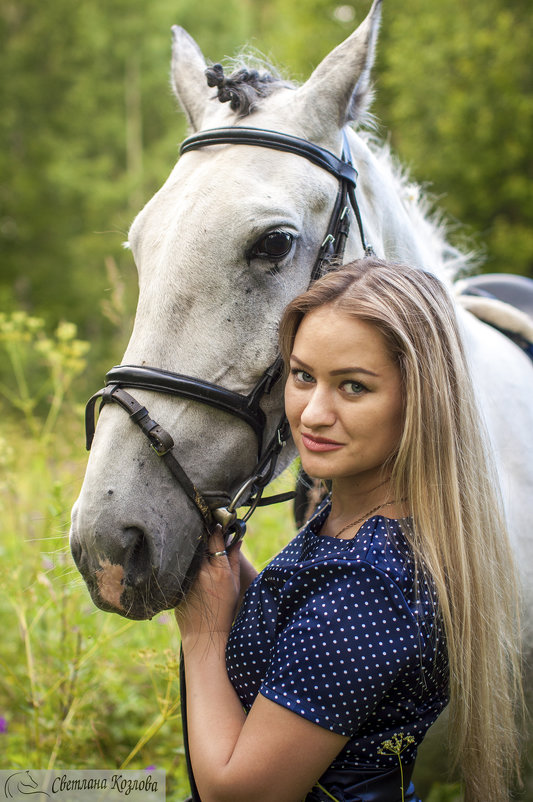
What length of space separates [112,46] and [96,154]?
2.69 meters

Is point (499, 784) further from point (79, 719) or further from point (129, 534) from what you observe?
point (79, 719)

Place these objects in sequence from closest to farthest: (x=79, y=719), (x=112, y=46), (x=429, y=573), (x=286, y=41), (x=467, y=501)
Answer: (x=429, y=573)
(x=467, y=501)
(x=79, y=719)
(x=286, y=41)
(x=112, y=46)

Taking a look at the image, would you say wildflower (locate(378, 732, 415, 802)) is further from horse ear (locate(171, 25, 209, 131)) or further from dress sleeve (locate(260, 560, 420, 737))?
horse ear (locate(171, 25, 209, 131))

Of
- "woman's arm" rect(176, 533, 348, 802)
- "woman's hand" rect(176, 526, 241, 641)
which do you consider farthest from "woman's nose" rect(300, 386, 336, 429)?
"woman's arm" rect(176, 533, 348, 802)

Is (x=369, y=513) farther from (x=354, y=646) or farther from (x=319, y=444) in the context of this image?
(x=354, y=646)

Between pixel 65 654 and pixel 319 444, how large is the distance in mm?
1688

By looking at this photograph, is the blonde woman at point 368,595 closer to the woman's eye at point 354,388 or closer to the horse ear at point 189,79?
the woman's eye at point 354,388

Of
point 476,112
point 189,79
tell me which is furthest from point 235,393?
point 476,112

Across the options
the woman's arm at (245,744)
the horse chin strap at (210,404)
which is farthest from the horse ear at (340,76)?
the woman's arm at (245,744)

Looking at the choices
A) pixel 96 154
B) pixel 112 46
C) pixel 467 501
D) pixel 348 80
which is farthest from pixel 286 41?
pixel 467 501

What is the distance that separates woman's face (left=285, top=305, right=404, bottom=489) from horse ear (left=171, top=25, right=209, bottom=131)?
1.15m

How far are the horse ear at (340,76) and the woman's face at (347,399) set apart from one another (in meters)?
0.80

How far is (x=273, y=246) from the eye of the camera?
1.66 meters

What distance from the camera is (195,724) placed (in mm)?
1309
